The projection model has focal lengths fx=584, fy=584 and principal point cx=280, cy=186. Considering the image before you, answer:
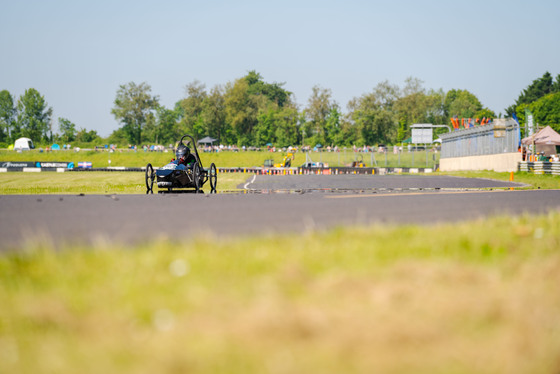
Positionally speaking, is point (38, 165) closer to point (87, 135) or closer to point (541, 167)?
point (541, 167)

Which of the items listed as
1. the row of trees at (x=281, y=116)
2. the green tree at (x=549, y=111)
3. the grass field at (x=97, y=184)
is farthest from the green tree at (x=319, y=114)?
the grass field at (x=97, y=184)

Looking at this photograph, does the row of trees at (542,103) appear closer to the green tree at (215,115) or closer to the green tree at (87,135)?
the green tree at (215,115)

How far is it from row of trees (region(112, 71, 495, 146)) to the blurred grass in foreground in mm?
115024

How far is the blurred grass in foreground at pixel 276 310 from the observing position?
2996mm

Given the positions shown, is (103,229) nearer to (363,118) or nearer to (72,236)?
(72,236)

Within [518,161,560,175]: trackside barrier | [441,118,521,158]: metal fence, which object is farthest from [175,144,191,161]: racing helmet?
[441,118,521,158]: metal fence

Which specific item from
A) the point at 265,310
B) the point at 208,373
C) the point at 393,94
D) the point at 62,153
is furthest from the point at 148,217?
the point at 393,94

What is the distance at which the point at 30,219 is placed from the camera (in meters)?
8.24

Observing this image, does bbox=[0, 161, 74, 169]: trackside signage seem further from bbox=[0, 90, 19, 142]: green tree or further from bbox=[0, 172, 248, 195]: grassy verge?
bbox=[0, 90, 19, 142]: green tree

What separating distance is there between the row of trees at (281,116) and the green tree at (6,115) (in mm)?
33298

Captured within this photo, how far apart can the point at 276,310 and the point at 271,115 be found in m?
125

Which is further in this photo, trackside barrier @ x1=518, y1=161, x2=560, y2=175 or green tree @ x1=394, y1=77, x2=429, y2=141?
green tree @ x1=394, y1=77, x2=429, y2=141

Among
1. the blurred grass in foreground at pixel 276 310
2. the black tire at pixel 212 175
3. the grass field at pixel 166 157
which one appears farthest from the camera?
the grass field at pixel 166 157

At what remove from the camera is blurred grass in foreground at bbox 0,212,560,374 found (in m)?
3.00
